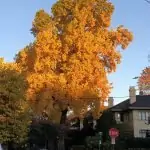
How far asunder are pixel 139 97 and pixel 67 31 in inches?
1101

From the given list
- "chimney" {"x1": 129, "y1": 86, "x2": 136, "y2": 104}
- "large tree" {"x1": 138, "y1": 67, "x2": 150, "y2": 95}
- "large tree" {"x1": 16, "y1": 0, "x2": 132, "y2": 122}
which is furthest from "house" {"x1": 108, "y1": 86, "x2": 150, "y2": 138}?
"large tree" {"x1": 16, "y1": 0, "x2": 132, "y2": 122}

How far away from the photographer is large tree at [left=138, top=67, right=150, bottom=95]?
71419 millimetres

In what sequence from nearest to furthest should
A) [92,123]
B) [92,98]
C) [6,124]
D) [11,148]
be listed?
[6,124], [92,98], [11,148], [92,123]

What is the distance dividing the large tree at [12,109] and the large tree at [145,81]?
33454 millimetres

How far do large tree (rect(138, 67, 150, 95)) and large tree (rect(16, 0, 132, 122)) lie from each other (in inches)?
952

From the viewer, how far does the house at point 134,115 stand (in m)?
66.9

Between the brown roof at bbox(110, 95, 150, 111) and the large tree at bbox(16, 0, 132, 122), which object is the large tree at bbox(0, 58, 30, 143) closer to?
the large tree at bbox(16, 0, 132, 122)

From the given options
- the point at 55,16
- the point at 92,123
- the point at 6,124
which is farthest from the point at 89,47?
the point at 92,123

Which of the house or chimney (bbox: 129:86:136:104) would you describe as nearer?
the house

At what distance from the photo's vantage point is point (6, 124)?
135 feet

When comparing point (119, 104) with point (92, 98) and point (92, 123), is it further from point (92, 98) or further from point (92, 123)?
point (92, 98)

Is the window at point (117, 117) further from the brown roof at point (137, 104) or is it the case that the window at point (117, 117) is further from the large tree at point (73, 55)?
the large tree at point (73, 55)

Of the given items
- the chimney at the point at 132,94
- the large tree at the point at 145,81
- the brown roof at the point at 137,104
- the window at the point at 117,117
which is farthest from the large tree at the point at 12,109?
the large tree at the point at 145,81

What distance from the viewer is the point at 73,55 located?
150 feet
